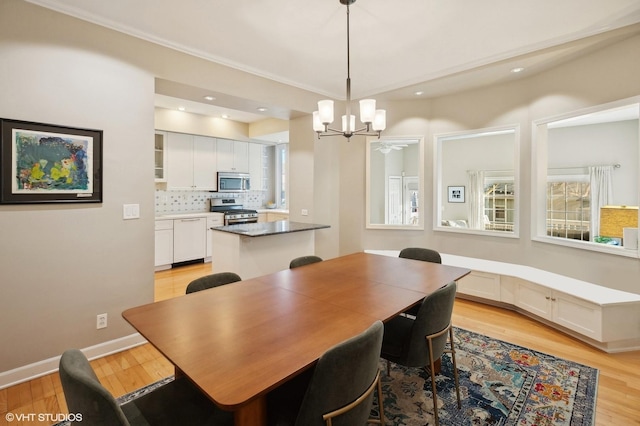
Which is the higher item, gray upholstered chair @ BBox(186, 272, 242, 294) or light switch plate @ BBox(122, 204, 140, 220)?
light switch plate @ BBox(122, 204, 140, 220)

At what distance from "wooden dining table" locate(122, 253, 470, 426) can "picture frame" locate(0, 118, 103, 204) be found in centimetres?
146

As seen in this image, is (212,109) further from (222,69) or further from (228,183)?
(222,69)

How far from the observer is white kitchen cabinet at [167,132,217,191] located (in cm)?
572

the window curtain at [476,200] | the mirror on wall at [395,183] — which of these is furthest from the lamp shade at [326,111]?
the window curtain at [476,200]

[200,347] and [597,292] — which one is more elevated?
[200,347]

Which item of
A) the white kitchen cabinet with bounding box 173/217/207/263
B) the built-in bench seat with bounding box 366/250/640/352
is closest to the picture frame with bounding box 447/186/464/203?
the built-in bench seat with bounding box 366/250/640/352

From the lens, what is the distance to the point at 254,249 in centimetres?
346

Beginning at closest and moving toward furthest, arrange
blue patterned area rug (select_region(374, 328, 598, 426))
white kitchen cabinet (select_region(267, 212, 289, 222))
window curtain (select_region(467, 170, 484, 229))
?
blue patterned area rug (select_region(374, 328, 598, 426)) < window curtain (select_region(467, 170, 484, 229)) < white kitchen cabinet (select_region(267, 212, 289, 222))

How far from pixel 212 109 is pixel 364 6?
386 centimetres

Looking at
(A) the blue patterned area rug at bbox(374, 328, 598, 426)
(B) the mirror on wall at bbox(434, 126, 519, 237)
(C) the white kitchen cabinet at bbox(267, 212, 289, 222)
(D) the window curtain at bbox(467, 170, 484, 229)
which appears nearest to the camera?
(A) the blue patterned area rug at bbox(374, 328, 598, 426)

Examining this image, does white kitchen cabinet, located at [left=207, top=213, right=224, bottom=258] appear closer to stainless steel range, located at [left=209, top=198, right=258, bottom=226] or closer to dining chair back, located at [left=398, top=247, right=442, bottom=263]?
stainless steel range, located at [left=209, top=198, right=258, bottom=226]

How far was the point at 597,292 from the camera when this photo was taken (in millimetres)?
2902

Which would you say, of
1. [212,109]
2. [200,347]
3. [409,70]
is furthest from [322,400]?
[212,109]

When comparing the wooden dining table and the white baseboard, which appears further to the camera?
the white baseboard
